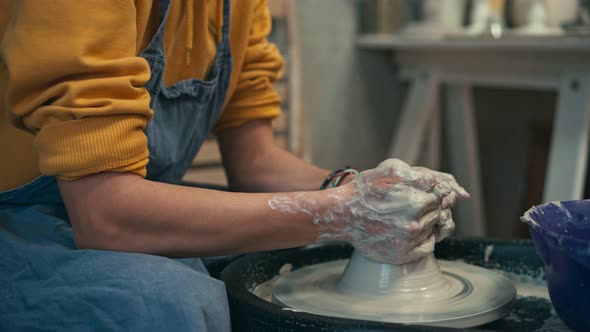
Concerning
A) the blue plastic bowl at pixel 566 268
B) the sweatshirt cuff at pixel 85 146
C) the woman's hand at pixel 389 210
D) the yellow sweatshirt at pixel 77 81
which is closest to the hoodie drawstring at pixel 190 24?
the yellow sweatshirt at pixel 77 81

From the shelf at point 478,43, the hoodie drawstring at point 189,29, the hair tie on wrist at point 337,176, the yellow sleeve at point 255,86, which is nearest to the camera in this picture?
the hoodie drawstring at point 189,29

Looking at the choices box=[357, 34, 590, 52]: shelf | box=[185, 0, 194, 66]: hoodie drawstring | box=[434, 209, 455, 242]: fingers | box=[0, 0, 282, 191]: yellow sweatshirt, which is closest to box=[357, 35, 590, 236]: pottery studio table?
box=[357, 34, 590, 52]: shelf

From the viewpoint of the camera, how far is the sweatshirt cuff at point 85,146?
2.91 ft

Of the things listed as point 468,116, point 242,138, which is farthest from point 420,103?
point 242,138

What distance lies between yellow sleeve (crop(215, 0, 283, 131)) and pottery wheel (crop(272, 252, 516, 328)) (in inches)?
16.0

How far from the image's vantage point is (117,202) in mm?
906

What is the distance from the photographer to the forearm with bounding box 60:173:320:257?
91 centimetres

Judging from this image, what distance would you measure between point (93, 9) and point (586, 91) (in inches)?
57.3

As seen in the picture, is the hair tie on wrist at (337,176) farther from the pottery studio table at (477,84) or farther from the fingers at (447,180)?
Result: the pottery studio table at (477,84)

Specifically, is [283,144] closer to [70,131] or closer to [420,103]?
[420,103]

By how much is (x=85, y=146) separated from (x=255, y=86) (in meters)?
0.56

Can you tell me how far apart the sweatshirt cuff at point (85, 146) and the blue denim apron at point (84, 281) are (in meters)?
0.11

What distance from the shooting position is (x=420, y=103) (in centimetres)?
258

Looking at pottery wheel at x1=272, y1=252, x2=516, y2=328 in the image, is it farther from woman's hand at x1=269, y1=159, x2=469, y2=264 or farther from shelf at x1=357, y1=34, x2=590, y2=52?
shelf at x1=357, y1=34, x2=590, y2=52
